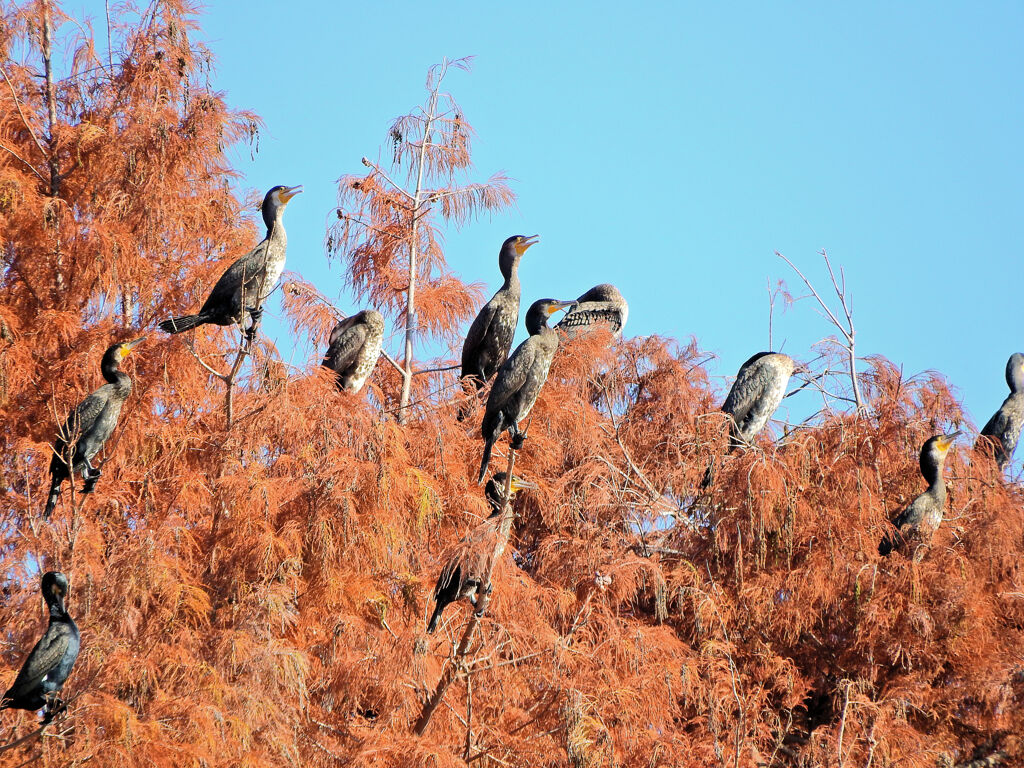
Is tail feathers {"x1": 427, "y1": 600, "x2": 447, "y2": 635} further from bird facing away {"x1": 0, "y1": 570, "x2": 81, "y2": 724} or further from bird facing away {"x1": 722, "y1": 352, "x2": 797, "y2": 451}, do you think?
bird facing away {"x1": 722, "y1": 352, "x2": 797, "y2": 451}

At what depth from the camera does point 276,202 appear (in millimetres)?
8984

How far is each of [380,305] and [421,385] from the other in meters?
0.67

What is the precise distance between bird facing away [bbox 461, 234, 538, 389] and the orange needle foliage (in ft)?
1.77

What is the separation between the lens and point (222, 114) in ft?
32.9

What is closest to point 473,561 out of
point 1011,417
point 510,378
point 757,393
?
point 510,378

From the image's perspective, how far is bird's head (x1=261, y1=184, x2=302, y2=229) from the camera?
29.2ft

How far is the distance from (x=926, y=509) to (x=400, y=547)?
3.22m

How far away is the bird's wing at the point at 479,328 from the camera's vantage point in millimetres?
10102

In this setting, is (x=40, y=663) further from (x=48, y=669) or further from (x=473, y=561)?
(x=473, y=561)

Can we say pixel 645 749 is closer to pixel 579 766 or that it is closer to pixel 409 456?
pixel 579 766

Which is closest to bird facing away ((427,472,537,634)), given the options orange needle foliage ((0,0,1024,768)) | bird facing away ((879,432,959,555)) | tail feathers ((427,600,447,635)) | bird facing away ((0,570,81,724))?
tail feathers ((427,600,447,635))

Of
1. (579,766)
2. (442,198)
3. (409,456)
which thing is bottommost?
(579,766)

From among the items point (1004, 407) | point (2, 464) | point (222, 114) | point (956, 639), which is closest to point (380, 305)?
point (222, 114)

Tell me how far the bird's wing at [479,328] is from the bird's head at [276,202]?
174cm
